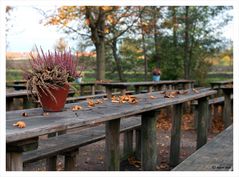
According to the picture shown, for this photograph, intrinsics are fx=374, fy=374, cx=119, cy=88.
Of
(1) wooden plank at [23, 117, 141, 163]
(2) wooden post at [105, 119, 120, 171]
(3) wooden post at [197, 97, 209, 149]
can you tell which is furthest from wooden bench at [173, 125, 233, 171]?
(3) wooden post at [197, 97, 209, 149]

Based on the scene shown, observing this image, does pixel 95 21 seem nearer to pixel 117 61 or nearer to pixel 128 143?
pixel 117 61

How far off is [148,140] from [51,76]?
5.26ft

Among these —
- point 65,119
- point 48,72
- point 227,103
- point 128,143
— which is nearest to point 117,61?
point 227,103

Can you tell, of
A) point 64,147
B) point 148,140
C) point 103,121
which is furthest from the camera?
point 148,140

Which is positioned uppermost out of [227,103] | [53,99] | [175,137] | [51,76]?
[51,76]

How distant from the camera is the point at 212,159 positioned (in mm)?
2945

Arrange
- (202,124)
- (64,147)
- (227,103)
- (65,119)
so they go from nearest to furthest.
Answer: (65,119)
(64,147)
(202,124)
(227,103)

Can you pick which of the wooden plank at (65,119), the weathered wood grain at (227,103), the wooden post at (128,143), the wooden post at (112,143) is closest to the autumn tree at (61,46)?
the wooden plank at (65,119)

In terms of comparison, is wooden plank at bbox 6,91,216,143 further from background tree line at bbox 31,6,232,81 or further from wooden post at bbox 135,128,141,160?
background tree line at bbox 31,6,232,81

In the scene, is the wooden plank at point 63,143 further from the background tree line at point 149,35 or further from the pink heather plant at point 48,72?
the background tree line at point 149,35

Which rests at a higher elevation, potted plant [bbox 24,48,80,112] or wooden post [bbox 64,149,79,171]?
potted plant [bbox 24,48,80,112]

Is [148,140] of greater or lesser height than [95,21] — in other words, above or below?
below

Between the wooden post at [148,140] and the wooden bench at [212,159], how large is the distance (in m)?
0.56

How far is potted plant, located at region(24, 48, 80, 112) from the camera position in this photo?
2396 mm
